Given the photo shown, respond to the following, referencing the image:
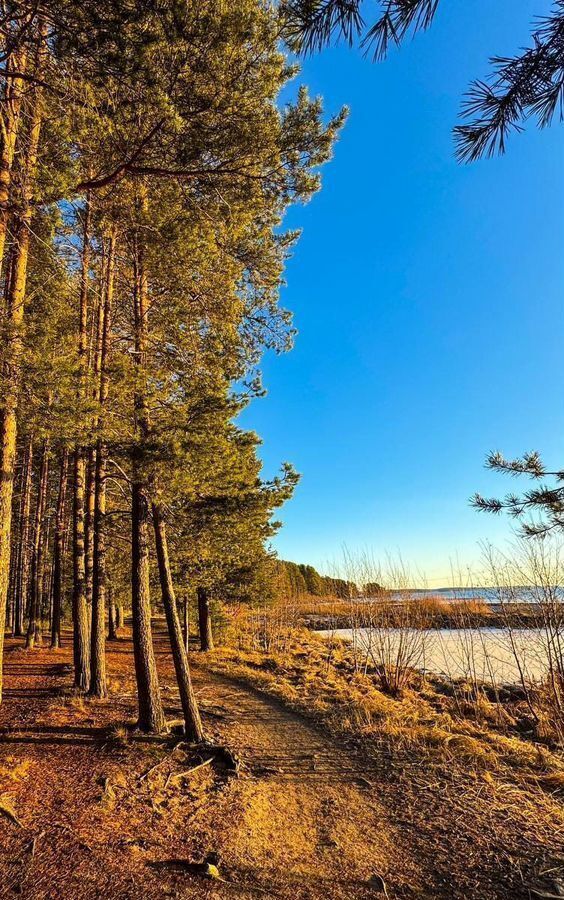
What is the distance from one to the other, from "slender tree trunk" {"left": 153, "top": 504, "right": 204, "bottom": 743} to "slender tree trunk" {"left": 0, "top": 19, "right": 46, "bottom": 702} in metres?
1.88

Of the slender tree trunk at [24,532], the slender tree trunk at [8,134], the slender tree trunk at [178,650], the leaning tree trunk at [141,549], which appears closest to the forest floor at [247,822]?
the slender tree trunk at [178,650]

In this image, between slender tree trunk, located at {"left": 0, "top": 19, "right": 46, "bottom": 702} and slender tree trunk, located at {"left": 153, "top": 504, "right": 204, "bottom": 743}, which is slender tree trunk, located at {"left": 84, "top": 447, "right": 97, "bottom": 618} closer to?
slender tree trunk, located at {"left": 153, "top": 504, "right": 204, "bottom": 743}

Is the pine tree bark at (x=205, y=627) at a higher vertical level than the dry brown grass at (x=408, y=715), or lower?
higher

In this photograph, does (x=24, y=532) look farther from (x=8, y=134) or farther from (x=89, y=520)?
(x=8, y=134)

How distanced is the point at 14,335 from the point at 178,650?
449cm

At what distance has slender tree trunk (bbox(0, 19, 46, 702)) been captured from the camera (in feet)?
13.8

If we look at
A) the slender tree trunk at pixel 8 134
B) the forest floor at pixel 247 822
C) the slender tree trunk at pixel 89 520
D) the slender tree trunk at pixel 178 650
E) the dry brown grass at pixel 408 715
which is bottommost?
the dry brown grass at pixel 408 715

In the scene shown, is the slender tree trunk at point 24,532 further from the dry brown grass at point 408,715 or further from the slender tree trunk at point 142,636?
the slender tree trunk at point 142,636

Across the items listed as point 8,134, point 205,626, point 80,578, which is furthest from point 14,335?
point 205,626

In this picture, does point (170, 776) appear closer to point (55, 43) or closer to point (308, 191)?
point (308, 191)

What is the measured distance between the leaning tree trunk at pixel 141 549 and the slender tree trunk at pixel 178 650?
1.10 feet

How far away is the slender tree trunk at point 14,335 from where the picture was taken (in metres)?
4.20

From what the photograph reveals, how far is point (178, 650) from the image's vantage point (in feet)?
19.8

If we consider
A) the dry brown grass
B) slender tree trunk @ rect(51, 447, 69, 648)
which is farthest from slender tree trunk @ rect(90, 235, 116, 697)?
the dry brown grass
